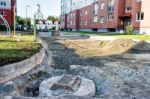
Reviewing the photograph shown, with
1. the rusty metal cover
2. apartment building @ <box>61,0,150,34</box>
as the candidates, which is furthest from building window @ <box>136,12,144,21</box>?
the rusty metal cover

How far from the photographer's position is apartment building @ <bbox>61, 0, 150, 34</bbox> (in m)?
46.0

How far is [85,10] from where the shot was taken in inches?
3019

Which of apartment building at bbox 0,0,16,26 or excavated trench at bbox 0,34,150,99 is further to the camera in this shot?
apartment building at bbox 0,0,16,26

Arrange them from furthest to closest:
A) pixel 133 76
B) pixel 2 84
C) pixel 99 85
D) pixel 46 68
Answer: pixel 46 68, pixel 133 76, pixel 99 85, pixel 2 84

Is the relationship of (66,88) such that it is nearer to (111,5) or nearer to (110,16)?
(111,5)

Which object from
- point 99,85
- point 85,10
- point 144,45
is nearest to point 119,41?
point 144,45

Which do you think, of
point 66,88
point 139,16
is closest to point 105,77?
point 66,88

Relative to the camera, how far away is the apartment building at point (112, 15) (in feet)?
151

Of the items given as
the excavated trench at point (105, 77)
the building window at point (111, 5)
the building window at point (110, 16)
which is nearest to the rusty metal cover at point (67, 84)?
the excavated trench at point (105, 77)

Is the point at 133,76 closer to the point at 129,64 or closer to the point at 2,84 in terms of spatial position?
the point at 129,64

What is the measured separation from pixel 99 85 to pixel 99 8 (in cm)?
5311

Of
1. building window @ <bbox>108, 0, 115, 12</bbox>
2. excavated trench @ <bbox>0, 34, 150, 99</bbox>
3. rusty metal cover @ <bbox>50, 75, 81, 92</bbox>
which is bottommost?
excavated trench @ <bbox>0, 34, 150, 99</bbox>

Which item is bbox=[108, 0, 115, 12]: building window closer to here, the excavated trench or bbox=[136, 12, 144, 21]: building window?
bbox=[136, 12, 144, 21]: building window

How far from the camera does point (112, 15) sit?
5528cm
